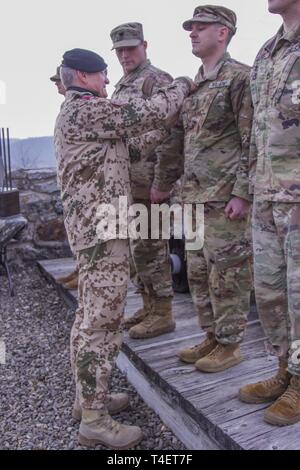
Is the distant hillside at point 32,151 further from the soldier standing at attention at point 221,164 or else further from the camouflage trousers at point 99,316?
the camouflage trousers at point 99,316

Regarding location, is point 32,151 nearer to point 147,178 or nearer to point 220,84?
point 147,178

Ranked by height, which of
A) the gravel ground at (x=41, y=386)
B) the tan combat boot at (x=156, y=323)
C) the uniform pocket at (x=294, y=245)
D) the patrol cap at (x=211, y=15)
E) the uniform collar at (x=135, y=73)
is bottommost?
the gravel ground at (x=41, y=386)

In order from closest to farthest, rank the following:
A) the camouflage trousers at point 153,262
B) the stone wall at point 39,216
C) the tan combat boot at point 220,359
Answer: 1. the tan combat boot at point 220,359
2. the camouflage trousers at point 153,262
3. the stone wall at point 39,216

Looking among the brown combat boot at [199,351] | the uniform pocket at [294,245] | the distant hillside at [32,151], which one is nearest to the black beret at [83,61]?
the uniform pocket at [294,245]

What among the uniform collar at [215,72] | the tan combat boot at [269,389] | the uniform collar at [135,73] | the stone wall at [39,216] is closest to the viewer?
the tan combat boot at [269,389]

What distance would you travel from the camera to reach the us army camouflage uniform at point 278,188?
2139 millimetres

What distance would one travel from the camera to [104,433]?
2.54m

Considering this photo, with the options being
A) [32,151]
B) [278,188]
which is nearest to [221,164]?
[278,188]

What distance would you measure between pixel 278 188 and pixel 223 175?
0.52 meters

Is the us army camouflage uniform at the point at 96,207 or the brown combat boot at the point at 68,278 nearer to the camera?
the us army camouflage uniform at the point at 96,207

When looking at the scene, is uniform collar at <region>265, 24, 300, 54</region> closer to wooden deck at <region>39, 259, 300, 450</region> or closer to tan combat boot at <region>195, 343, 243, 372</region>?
tan combat boot at <region>195, 343, 243, 372</region>

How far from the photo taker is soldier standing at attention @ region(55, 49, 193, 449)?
2.46 m

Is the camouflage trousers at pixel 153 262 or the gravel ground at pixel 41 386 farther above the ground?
the camouflage trousers at pixel 153 262

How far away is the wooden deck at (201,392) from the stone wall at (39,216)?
337 cm
